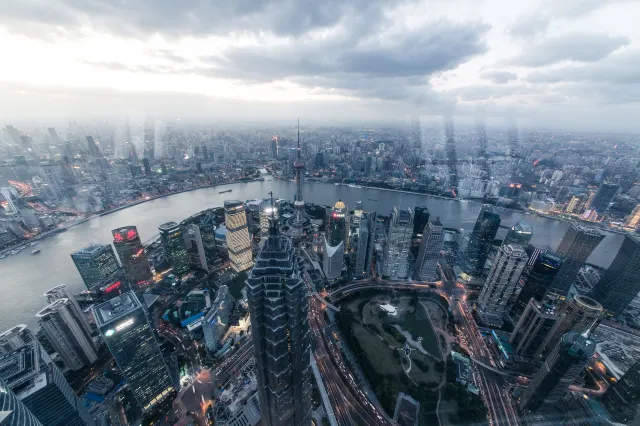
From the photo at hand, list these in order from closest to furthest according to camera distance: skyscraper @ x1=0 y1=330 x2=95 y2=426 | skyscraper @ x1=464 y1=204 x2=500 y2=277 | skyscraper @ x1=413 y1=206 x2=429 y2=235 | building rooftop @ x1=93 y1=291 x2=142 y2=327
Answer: skyscraper @ x1=0 y1=330 x2=95 y2=426
building rooftop @ x1=93 y1=291 x2=142 y2=327
skyscraper @ x1=464 y1=204 x2=500 y2=277
skyscraper @ x1=413 y1=206 x2=429 y2=235

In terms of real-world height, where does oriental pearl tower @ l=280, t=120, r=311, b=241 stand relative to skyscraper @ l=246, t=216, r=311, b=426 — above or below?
below

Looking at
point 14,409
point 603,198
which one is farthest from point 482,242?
point 603,198

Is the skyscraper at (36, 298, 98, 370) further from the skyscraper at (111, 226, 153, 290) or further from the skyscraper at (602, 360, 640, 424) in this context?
the skyscraper at (602, 360, 640, 424)

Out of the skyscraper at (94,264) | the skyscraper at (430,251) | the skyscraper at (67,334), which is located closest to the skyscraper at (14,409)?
the skyscraper at (67,334)

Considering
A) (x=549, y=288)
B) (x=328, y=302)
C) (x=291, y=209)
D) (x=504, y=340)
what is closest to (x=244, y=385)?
(x=328, y=302)

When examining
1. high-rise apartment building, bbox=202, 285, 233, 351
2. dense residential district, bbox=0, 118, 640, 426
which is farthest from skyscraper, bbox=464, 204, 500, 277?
high-rise apartment building, bbox=202, 285, 233, 351

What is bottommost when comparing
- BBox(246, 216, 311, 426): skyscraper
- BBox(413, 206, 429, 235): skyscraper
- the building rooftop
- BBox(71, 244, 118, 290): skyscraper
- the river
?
the river

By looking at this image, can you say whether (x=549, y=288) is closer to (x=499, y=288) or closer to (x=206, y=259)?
(x=499, y=288)
